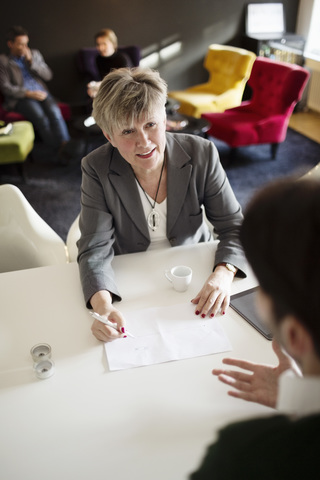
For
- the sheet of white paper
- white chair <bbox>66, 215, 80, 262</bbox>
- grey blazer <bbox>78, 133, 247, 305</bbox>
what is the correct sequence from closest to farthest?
the sheet of white paper → grey blazer <bbox>78, 133, 247, 305</bbox> → white chair <bbox>66, 215, 80, 262</bbox>

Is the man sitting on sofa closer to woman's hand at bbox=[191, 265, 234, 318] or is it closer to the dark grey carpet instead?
the dark grey carpet

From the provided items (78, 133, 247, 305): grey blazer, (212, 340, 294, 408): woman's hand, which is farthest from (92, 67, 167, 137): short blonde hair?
(212, 340, 294, 408): woman's hand

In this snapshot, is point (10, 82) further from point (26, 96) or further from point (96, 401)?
point (96, 401)

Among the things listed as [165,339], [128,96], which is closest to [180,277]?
[165,339]

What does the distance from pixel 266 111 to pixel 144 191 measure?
3.19 meters

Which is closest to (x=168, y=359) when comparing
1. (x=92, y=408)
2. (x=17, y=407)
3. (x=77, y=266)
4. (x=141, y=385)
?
(x=141, y=385)


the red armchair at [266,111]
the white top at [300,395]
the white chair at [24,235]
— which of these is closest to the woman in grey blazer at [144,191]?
the white chair at [24,235]

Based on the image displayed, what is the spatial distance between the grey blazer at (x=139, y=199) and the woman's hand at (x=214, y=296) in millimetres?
155

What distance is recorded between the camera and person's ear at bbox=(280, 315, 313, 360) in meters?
0.54

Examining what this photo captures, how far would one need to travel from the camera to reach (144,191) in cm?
168

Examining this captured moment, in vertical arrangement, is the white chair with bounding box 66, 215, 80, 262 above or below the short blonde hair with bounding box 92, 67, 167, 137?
below

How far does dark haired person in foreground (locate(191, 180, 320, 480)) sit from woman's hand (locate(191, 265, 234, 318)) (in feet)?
2.13

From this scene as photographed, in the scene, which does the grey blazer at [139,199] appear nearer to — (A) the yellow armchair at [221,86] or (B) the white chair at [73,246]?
(B) the white chair at [73,246]

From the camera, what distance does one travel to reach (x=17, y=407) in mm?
1012
